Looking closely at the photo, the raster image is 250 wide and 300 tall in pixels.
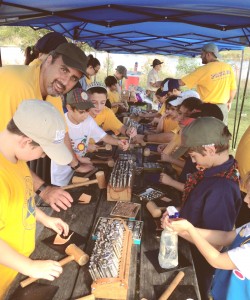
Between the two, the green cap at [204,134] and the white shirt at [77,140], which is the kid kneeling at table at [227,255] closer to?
the green cap at [204,134]

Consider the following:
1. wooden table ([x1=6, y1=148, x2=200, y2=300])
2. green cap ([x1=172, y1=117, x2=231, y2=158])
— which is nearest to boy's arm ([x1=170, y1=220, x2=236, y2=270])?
wooden table ([x1=6, y1=148, x2=200, y2=300])

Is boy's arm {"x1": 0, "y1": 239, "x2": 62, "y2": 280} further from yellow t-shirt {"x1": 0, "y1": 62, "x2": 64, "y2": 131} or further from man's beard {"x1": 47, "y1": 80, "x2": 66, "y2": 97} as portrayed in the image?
man's beard {"x1": 47, "y1": 80, "x2": 66, "y2": 97}

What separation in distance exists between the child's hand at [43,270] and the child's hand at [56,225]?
0.44m

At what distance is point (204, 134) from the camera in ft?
7.42

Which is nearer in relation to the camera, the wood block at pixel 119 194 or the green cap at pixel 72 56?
the wood block at pixel 119 194

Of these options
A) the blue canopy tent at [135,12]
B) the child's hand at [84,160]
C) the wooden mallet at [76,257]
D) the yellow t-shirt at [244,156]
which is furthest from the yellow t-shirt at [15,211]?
the blue canopy tent at [135,12]

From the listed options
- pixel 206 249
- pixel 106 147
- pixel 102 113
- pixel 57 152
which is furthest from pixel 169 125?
pixel 57 152

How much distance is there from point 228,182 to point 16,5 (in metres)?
3.49

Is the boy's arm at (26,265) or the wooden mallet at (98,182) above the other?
the boy's arm at (26,265)

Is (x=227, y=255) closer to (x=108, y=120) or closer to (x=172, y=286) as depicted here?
(x=172, y=286)

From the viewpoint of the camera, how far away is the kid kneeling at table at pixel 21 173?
1.64 meters

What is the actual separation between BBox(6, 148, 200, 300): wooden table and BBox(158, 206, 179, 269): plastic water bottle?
5cm

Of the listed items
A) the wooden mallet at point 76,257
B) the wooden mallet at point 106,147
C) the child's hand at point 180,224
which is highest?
the child's hand at point 180,224

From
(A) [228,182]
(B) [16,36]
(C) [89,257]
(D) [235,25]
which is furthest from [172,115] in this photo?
(B) [16,36]
